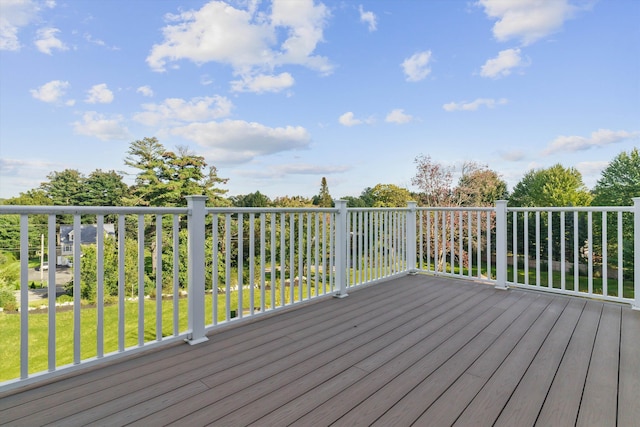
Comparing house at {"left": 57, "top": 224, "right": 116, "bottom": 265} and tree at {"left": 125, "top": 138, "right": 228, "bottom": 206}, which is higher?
tree at {"left": 125, "top": 138, "right": 228, "bottom": 206}

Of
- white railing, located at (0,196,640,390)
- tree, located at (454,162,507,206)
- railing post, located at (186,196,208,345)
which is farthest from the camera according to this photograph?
tree, located at (454,162,507,206)

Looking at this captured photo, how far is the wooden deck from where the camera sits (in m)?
1.31

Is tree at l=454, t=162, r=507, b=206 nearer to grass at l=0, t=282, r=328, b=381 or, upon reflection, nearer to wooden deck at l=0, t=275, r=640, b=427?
grass at l=0, t=282, r=328, b=381

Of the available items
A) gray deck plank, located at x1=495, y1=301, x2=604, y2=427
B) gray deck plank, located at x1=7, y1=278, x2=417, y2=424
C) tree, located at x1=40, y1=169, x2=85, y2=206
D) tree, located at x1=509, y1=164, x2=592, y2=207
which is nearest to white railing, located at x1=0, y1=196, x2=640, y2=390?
gray deck plank, located at x1=7, y1=278, x2=417, y2=424

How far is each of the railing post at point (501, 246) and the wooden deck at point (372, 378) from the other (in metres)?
1.00

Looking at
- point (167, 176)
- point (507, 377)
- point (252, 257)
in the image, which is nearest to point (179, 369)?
point (252, 257)

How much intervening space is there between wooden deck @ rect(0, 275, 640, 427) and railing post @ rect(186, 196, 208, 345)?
0.42ft

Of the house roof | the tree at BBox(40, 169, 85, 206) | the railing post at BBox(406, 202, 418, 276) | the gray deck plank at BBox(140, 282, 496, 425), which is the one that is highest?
the tree at BBox(40, 169, 85, 206)

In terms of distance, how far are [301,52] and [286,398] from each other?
11295mm

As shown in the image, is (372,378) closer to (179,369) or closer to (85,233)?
(179,369)

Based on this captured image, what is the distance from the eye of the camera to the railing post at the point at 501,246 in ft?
11.8

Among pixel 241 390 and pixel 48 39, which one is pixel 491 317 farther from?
pixel 48 39

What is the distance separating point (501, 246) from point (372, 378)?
2.89m

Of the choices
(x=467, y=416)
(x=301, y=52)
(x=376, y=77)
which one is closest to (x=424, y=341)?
(x=467, y=416)
